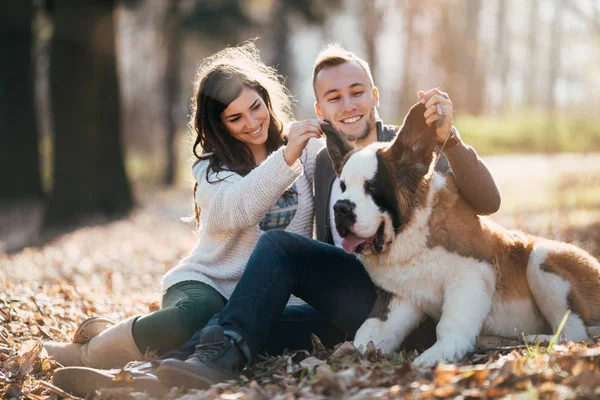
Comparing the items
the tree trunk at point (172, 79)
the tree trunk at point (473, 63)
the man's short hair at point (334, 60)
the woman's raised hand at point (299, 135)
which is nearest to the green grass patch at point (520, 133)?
the tree trunk at point (473, 63)

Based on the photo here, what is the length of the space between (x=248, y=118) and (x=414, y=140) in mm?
1341

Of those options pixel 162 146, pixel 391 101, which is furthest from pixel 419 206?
pixel 391 101

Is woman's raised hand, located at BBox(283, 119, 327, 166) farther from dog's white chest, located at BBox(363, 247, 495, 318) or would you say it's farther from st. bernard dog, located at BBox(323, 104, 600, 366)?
dog's white chest, located at BBox(363, 247, 495, 318)

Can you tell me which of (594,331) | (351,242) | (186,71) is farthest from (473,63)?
(351,242)

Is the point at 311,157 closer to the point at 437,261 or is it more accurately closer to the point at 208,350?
the point at 437,261

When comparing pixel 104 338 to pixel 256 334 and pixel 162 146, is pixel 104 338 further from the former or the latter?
pixel 162 146

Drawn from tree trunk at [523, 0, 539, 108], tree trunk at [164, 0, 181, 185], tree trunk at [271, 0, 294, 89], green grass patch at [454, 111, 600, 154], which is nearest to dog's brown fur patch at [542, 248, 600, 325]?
green grass patch at [454, 111, 600, 154]

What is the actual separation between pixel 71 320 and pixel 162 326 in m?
1.68

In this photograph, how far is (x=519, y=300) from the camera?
3955mm

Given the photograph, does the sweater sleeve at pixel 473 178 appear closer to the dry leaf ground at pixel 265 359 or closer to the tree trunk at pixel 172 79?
the dry leaf ground at pixel 265 359

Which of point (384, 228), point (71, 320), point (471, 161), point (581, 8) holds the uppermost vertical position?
point (581, 8)

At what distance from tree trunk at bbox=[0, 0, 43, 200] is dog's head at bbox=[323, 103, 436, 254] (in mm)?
14715

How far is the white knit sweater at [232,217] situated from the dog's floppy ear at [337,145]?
0.24 meters

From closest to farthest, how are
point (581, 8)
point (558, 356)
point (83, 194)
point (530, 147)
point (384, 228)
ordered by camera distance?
point (558, 356) → point (384, 228) → point (581, 8) → point (83, 194) → point (530, 147)
